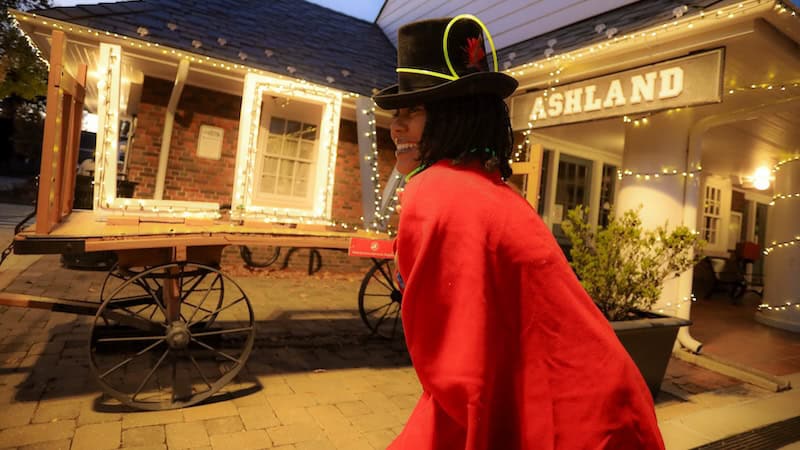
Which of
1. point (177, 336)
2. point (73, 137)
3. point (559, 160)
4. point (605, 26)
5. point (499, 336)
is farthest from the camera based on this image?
point (559, 160)

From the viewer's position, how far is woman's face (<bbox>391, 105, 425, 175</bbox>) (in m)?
1.05

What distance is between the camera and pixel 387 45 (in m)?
10.7

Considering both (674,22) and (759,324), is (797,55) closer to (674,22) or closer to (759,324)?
(674,22)

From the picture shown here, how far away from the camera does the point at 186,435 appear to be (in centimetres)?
284

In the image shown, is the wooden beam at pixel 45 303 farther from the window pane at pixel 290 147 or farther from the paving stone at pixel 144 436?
the window pane at pixel 290 147

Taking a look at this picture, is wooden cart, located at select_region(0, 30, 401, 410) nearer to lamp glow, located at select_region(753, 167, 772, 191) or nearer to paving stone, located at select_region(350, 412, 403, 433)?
paving stone, located at select_region(350, 412, 403, 433)

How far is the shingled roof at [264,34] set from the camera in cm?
619

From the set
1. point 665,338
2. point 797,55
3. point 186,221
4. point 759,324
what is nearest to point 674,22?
point 797,55

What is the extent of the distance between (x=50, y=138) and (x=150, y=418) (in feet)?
6.19

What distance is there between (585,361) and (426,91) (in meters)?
0.62

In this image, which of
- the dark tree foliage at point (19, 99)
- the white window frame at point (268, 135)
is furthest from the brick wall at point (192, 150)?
the dark tree foliage at point (19, 99)

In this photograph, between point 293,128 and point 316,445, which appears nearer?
point 316,445

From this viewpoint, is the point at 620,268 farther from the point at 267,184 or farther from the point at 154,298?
the point at 267,184

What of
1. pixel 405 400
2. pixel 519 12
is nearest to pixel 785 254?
pixel 519 12
